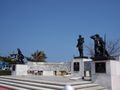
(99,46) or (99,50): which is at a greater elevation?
(99,46)

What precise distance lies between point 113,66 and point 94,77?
4.66 feet

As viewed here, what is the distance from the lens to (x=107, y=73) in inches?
490

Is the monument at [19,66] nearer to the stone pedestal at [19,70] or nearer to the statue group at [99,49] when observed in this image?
the stone pedestal at [19,70]

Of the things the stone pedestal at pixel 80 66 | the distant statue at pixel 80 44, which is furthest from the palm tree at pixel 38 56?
the stone pedestal at pixel 80 66

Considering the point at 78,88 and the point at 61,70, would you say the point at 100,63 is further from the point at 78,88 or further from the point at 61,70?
the point at 61,70

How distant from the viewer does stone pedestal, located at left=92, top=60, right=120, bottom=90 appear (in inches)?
485

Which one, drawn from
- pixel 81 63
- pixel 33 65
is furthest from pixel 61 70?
pixel 81 63

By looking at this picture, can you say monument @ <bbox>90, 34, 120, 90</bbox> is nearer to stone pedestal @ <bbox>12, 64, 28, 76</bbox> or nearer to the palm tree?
stone pedestal @ <bbox>12, 64, 28, 76</bbox>

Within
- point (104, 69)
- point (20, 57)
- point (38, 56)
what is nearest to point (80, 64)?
point (104, 69)

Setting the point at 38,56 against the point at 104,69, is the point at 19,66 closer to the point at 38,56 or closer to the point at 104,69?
the point at 104,69

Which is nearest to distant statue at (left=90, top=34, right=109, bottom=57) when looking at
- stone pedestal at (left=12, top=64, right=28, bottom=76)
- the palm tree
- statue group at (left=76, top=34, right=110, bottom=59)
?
statue group at (left=76, top=34, right=110, bottom=59)

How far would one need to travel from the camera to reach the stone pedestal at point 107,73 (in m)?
12.3

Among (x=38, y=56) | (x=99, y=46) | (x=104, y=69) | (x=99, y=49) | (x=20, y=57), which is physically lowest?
(x=104, y=69)

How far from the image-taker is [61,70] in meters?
25.1
